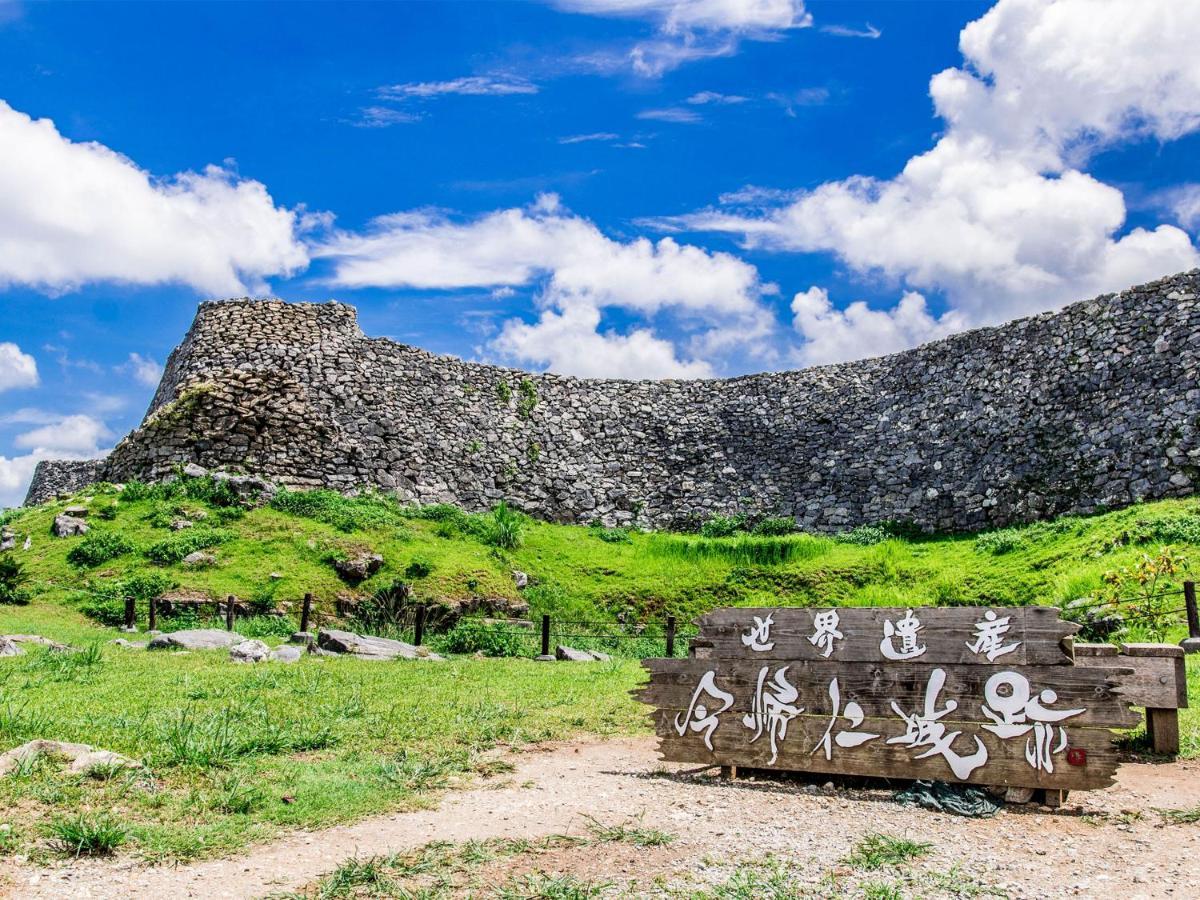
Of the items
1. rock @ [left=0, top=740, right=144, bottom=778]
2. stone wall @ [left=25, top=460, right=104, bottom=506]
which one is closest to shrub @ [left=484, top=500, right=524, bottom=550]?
rock @ [left=0, top=740, right=144, bottom=778]

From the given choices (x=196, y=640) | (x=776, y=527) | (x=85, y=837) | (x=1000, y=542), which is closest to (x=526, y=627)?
(x=196, y=640)

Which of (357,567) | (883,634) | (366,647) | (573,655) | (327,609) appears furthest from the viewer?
(357,567)

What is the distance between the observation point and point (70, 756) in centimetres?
617

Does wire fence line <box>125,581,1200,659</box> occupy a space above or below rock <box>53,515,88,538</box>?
below

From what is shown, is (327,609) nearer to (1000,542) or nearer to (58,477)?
(1000,542)

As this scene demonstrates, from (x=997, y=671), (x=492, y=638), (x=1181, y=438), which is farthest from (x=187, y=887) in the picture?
(x=1181, y=438)

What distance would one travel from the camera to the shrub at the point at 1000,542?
67.5 ft

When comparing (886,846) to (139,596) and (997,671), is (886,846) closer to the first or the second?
(997,671)

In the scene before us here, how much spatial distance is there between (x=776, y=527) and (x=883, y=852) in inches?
834

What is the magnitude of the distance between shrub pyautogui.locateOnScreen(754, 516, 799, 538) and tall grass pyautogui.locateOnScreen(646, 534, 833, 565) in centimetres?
76

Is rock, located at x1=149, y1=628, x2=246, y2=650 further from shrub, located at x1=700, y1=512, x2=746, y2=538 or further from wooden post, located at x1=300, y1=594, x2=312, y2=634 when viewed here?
shrub, located at x1=700, y1=512, x2=746, y2=538

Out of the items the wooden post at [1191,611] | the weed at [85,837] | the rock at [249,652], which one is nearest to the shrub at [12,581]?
the rock at [249,652]

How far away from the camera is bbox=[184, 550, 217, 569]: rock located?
772 inches

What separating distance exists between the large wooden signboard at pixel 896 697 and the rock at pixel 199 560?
15624mm
